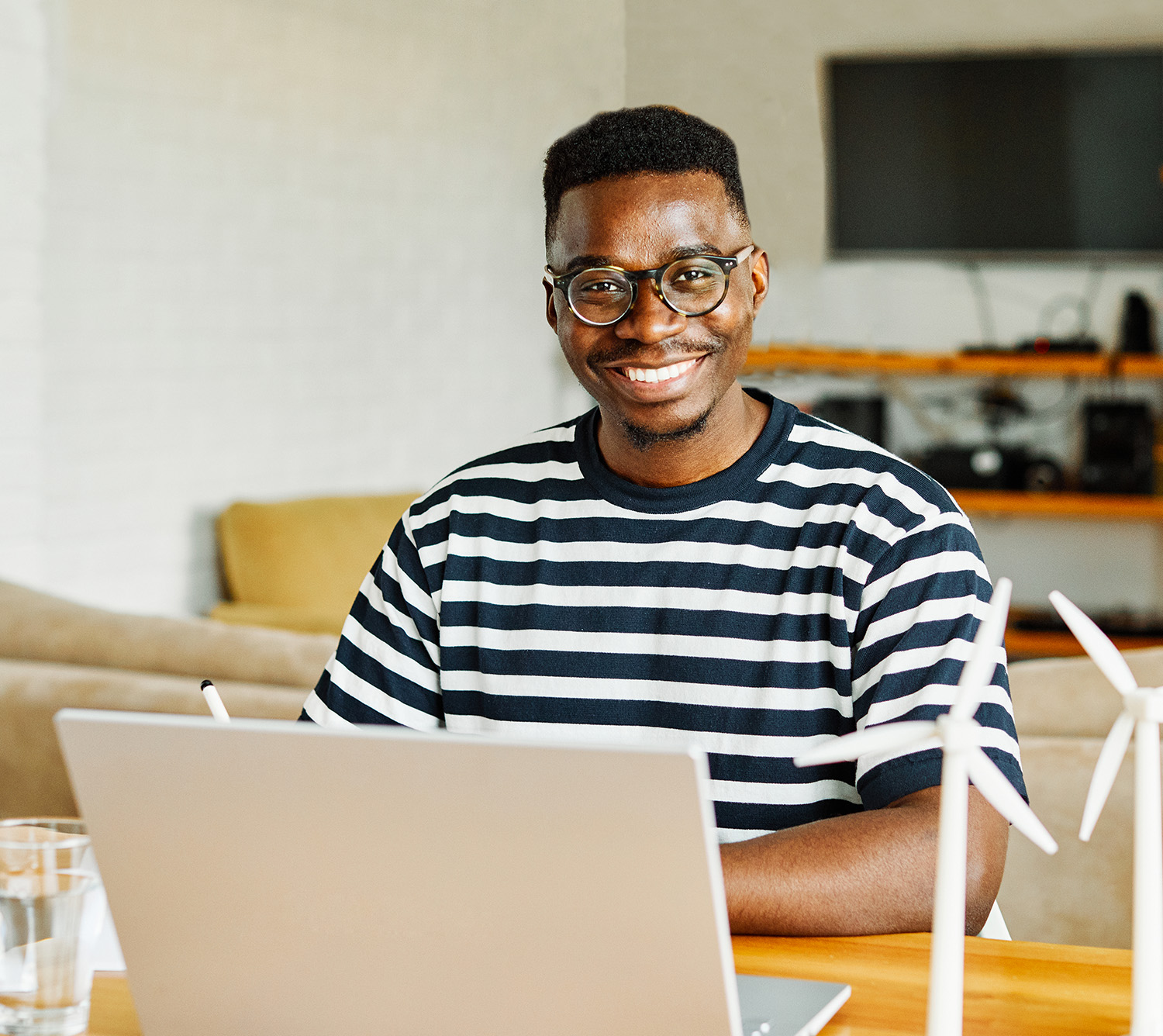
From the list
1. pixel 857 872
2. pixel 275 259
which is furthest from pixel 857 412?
pixel 857 872

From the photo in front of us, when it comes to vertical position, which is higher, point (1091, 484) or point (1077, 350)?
point (1077, 350)

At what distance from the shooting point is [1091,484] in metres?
4.30

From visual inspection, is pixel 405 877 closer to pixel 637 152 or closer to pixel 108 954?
pixel 108 954

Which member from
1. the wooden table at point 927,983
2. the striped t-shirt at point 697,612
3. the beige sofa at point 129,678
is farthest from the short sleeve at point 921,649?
the beige sofa at point 129,678

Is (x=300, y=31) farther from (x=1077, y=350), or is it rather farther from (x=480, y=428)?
(x=1077, y=350)

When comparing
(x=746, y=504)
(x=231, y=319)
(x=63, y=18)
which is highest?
(x=63, y=18)

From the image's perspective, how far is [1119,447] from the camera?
4.28 metres

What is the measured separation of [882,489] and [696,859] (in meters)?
0.61

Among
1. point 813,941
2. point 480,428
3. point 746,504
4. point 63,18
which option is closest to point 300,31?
point 63,18

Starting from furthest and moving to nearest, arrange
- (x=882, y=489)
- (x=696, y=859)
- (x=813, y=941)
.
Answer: (x=882, y=489), (x=813, y=941), (x=696, y=859)

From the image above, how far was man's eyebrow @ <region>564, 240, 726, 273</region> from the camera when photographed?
1.13 meters

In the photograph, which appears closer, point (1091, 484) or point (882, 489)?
point (882, 489)

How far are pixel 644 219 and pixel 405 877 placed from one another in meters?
0.68

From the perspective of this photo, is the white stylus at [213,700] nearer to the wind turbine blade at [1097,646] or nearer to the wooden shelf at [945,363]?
the wind turbine blade at [1097,646]
